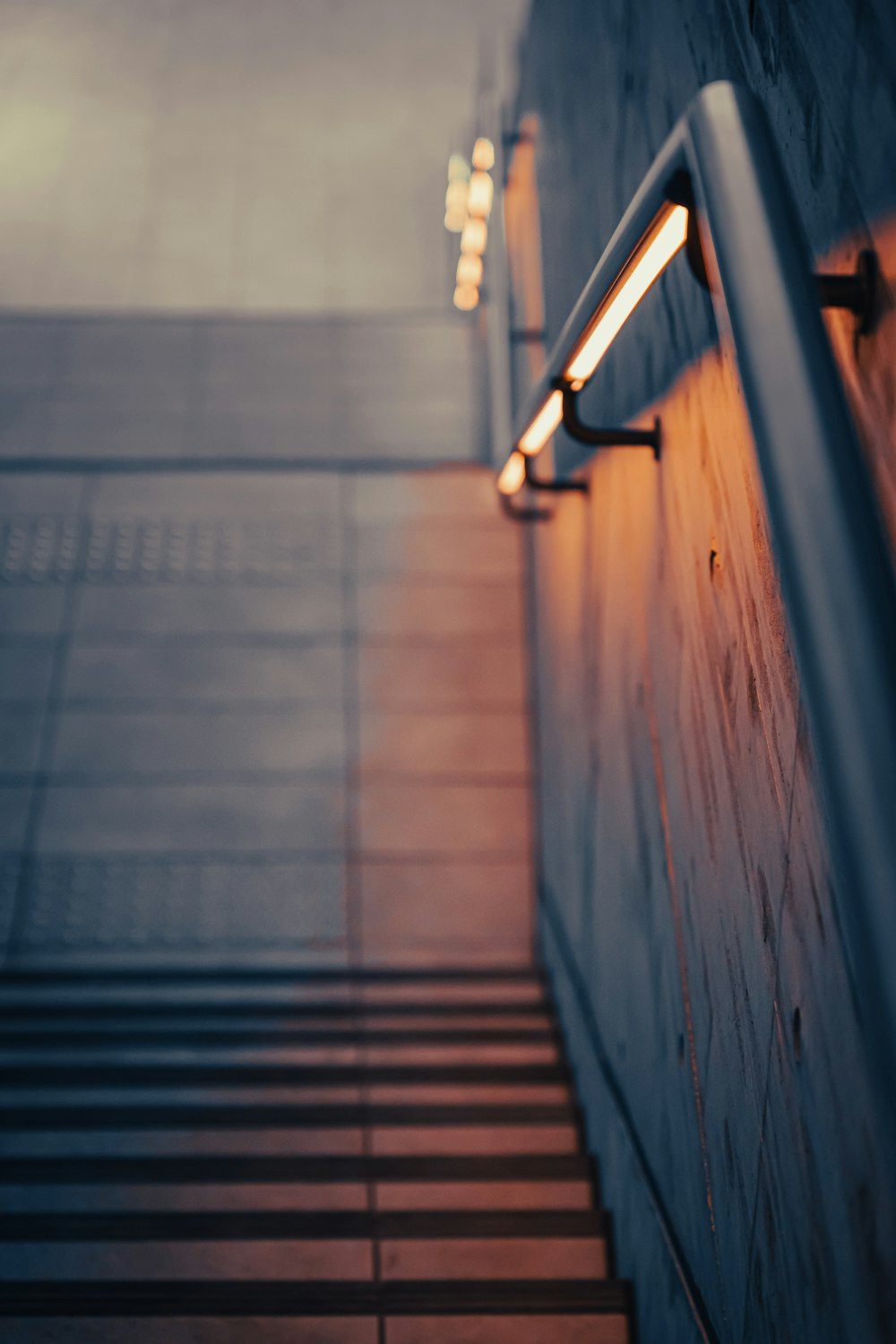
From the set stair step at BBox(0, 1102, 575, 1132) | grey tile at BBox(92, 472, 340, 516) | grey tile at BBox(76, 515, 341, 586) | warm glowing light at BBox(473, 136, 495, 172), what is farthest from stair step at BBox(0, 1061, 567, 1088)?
warm glowing light at BBox(473, 136, 495, 172)

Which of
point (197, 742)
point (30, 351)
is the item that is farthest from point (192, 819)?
point (30, 351)

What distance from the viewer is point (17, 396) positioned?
539 cm

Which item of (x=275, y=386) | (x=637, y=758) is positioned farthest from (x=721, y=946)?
(x=275, y=386)

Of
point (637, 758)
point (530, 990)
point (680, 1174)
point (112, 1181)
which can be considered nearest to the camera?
point (680, 1174)

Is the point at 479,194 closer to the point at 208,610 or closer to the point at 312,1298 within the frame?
the point at 208,610

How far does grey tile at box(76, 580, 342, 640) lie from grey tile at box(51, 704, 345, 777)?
442 millimetres

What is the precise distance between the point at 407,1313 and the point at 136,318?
533cm

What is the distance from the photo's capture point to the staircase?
192cm

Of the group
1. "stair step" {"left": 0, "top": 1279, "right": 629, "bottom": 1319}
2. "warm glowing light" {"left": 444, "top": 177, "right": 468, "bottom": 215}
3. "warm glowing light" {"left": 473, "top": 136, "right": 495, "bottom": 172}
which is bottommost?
"stair step" {"left": 0, "top": 1279, "right": 629, "bottom": 1319}

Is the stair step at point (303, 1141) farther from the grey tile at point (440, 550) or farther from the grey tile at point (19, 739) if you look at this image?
the grey tile at point (440, 550)

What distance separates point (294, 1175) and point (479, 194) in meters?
4.16

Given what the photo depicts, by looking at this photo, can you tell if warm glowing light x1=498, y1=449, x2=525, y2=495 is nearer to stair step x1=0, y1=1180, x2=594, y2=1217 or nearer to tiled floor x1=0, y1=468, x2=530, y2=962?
tiled floor x1=0, y1=468, x2=530, y2=962

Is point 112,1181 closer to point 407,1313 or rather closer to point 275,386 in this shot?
Result: point 407,1313

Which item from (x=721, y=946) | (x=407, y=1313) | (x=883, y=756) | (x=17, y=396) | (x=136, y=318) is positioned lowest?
(x=407, y=1313)
